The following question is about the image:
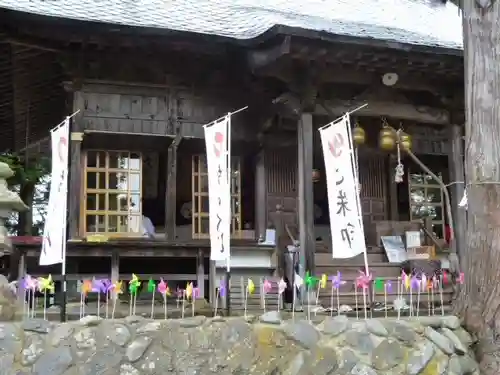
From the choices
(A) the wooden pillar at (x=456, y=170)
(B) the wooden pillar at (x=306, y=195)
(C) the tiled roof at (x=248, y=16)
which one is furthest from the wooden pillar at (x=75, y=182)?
(A) the wooden pillar at (x=456, y=170)

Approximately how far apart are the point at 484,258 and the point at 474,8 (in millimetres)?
2940

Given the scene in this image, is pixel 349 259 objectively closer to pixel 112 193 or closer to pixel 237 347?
pixel 112 193

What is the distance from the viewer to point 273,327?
20.4ft

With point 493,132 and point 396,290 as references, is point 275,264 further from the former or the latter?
point 493,132

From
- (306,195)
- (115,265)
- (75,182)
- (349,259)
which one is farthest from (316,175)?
(75,182)

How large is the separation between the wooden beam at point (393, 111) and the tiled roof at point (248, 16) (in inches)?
47.0

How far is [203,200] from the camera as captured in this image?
36.7 feet

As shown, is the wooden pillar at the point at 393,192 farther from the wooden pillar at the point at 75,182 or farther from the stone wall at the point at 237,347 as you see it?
the wooden pillar at the point at 75,182

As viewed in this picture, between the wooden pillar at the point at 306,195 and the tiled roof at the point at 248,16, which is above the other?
the tiled roof at the point at 248,16

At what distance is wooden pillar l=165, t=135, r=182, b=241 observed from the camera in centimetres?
1062

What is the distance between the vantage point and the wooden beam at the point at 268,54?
8.88 metres

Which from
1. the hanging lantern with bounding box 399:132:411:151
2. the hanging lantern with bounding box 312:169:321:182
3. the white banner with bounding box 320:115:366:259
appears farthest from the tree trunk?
the hanging lantern with bounding box 312:169:321:182

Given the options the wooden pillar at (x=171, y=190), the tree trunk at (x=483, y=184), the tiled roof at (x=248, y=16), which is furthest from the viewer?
the wooden pillar at (x=171, y=190)

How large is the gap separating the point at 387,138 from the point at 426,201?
3271 millimetres
